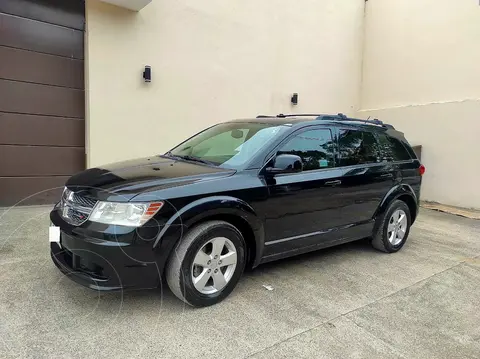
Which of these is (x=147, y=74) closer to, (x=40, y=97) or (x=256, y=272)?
(x=40, y=97)

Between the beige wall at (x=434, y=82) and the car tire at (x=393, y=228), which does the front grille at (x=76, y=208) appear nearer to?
the car tire at (x=393, y=228)

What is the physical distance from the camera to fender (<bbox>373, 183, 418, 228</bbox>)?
459 cm

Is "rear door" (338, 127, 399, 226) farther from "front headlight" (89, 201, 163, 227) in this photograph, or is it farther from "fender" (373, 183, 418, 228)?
"front headlight" (89, 201, 163, 227)

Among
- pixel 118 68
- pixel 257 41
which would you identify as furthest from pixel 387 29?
pixel 118 68

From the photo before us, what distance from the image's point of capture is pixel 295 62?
29.1 ft

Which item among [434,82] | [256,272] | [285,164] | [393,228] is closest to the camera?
[285,164]

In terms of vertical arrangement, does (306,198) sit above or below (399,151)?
below

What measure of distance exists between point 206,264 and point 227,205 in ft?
1.64

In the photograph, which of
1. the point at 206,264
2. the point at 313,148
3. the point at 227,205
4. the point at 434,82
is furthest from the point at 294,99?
the point at 206,264

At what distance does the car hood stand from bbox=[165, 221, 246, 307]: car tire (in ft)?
1.40

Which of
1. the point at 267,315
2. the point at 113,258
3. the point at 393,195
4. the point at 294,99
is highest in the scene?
the point at 294,99

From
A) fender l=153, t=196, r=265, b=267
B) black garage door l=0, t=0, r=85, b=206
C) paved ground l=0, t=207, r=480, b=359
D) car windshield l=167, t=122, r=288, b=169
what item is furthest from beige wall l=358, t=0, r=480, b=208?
black garage door l=0, t=0, r=85, b=206

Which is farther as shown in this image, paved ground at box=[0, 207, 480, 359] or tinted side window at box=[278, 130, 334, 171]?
tinted side window at box=[278, 130, 334, 171]

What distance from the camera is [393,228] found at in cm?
481
